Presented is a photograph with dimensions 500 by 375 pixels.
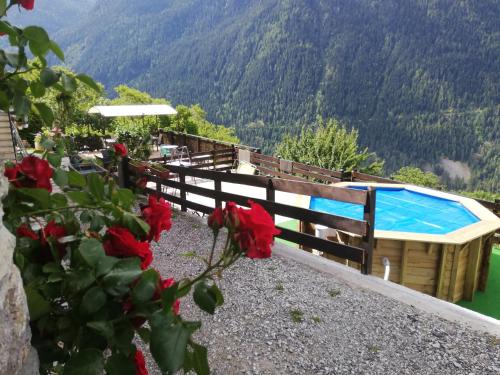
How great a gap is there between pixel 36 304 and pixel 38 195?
9.5 inches

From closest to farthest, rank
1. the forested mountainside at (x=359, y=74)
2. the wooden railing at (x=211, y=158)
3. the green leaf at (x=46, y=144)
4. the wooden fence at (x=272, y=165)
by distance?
the green leaf at (x=46, y=144)
the wooden fence at (x=272, y=165)
the wooden railing at (x=211, y=158)
the forested mountainside at (x=359, y=74)

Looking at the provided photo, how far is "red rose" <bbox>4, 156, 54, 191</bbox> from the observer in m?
0.99

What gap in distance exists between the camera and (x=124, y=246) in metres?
0.83

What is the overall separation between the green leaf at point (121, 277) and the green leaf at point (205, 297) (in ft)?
0.41

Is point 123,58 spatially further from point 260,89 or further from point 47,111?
point 47,111

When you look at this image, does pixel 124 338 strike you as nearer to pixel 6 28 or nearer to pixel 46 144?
pixel 6 28

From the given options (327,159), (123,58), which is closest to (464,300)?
(327,159)

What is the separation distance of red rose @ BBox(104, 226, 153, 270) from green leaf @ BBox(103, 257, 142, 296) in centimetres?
5

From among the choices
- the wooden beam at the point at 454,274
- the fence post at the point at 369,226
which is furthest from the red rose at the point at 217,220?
the wooden beam at the point at 454,274

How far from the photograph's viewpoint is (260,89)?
5276 inches

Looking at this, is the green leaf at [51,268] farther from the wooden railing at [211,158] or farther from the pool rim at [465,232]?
the wooden railing at [211,158]

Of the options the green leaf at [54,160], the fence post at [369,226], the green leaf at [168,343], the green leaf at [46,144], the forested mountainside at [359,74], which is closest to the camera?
the green leaf at [168,343]

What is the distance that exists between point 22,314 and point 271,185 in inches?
165

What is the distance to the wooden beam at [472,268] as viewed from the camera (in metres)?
5.98
